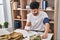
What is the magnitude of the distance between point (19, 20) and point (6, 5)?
605 mm

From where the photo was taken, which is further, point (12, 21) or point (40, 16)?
point (12, 21)

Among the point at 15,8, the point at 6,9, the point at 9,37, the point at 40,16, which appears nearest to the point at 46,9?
the point at 40,16

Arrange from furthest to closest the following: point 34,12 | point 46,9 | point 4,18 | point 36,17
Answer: point 4,18 < point 46,9 < point 36,17 < point 34,12

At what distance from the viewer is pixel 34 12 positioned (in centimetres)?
231

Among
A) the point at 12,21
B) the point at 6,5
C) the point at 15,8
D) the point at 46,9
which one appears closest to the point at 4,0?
the point at 6,5

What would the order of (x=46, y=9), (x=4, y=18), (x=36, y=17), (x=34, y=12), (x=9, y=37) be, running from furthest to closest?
(x=4, y=18)
(x=46, y=9)
(x=36, y=17)
(x=34, y=12)
(x=9, y=37)

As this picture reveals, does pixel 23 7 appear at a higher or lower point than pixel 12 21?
higher

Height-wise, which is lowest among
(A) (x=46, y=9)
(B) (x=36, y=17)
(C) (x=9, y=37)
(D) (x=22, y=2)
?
(C) (x=9, y=37)

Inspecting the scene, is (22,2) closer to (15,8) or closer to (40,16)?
(15,8)

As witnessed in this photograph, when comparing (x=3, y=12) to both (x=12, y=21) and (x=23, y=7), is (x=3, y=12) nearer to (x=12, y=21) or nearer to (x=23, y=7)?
(x=12, y=21)

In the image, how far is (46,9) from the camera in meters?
3.02

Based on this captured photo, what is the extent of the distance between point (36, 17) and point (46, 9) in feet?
2.14

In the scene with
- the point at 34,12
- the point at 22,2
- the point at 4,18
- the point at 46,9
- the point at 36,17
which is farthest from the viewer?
the point at 4,18

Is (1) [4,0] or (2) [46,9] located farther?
(1) [4,0]
